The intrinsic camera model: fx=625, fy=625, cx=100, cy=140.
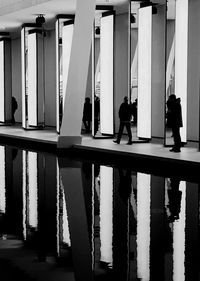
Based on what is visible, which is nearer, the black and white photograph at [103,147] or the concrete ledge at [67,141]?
the black and white photograph at [103,147]

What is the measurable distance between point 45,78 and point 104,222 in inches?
1057

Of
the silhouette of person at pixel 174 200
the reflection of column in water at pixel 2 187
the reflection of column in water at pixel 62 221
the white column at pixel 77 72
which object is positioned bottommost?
the reflection of column in water at pixel 2 187

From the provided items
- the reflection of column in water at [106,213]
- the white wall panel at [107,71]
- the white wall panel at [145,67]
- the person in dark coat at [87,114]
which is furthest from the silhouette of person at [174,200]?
the person in dark coat at [87,114]

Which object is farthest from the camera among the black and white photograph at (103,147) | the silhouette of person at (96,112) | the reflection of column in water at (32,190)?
the silhouette of person at (96,112)

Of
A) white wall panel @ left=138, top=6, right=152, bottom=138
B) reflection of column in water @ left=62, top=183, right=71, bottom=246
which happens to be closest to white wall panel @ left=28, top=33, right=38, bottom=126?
white wall panel @ left=138, top=6, right=152, bottom=138

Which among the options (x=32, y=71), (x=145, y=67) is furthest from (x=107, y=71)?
(x=32, y=71)

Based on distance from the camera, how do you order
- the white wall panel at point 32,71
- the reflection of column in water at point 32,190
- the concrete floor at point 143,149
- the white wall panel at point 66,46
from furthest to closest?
1. the white wall panel at point 32,71
2. the white wall panel at point 66,46
3. the concrete floor at point 143,149
4. the reflection of column in water at point 32,190

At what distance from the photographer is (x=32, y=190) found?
1321 cm

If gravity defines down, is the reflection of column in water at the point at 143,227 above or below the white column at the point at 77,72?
below

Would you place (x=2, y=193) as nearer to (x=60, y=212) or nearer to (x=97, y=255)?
(x=60, y=212)

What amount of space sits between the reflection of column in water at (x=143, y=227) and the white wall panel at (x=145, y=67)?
9144mm

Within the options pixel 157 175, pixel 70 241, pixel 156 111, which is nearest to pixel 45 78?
pixel 156 111

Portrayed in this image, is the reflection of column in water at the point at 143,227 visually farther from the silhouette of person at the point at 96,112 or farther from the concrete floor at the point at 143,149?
the silhouette of person at the point at 96,112

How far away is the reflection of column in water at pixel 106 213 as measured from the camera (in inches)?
302
